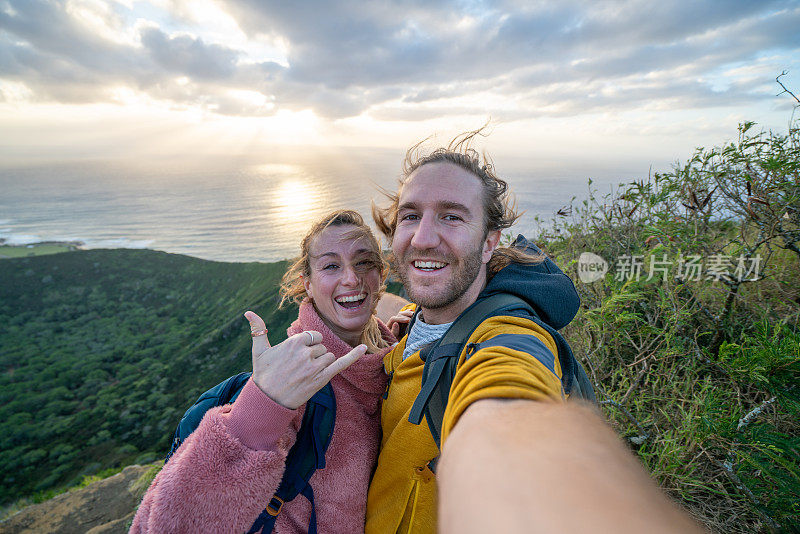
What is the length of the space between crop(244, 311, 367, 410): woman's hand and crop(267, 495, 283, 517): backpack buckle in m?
0.60

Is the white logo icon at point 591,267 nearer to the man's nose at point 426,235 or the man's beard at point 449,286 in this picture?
the man's beard at point 449,286

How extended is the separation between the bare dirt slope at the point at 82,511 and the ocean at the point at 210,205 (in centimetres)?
931

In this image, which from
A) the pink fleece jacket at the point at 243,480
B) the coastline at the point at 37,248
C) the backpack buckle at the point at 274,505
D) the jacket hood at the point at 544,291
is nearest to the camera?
the pink fleece jacket at the point at 243,480

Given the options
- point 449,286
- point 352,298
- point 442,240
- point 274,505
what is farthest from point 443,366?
point 274,505

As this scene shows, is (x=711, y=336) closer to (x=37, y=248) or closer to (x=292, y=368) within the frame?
(x=292, y=368)

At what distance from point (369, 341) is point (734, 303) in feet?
12.3

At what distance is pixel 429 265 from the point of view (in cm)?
244

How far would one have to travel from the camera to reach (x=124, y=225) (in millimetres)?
69875

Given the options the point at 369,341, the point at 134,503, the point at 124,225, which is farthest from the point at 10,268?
the point at 369,341

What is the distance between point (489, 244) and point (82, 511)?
1004 centimetres

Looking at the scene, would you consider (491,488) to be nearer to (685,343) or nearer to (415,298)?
(415,298)

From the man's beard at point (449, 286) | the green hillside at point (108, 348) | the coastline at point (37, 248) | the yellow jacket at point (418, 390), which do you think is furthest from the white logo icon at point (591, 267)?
the coastline at point (37, 248)

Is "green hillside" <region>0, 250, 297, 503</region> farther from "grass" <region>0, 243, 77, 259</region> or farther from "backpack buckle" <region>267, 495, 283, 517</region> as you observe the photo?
"backpack buckle" <region>267, 495, 283, 517</region>

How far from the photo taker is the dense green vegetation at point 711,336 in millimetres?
2250
